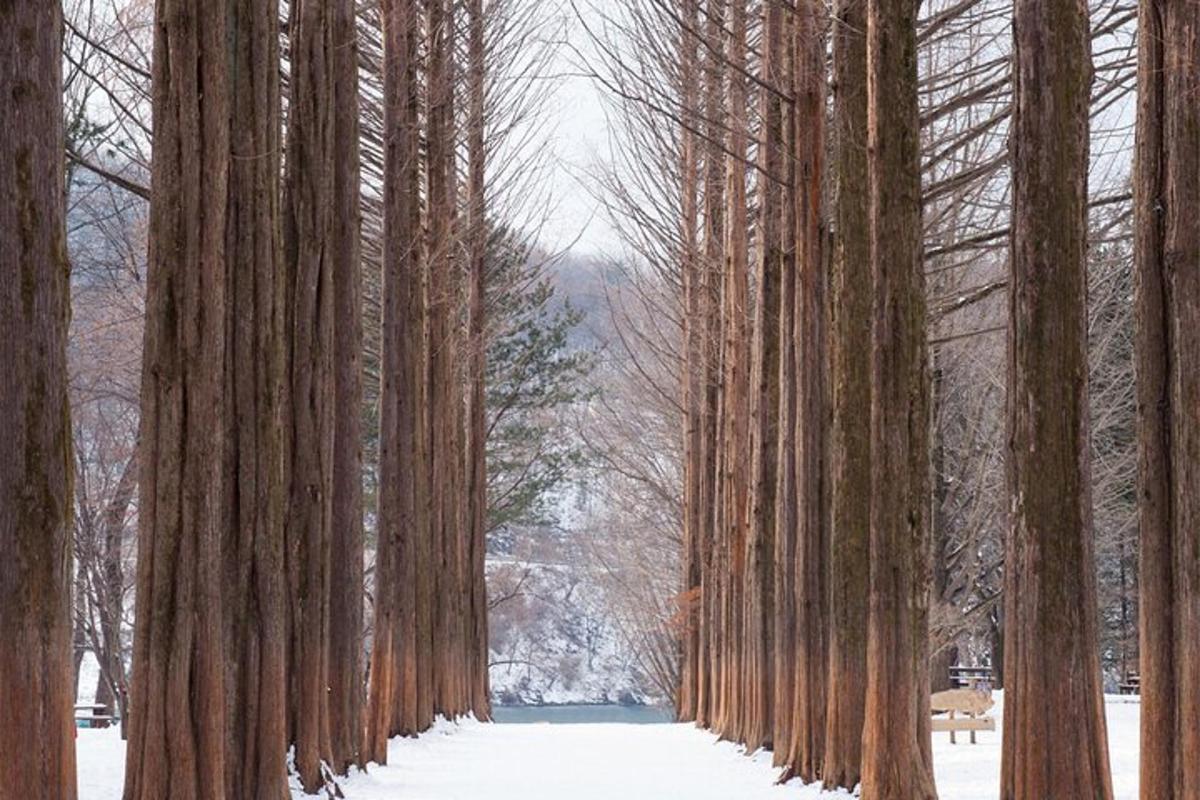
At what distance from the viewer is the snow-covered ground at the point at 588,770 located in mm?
11625

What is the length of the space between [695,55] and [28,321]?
16.7 meters

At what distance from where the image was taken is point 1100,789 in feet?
23.5

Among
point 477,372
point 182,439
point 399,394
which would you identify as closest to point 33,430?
point 182,439

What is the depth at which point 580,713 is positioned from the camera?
242 ft

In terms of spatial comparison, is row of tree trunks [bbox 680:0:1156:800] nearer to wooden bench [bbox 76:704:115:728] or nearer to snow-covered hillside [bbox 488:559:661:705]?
wooden bench [bbox 76:704:115:728]

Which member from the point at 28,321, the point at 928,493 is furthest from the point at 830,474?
the point at 28,321

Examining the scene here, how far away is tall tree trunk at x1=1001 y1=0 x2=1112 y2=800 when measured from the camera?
724 cm

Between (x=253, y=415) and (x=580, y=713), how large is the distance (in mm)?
66311

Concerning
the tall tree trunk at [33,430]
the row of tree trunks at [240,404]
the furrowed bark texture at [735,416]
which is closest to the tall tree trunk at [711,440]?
the furrowed bark texture at [735,416]

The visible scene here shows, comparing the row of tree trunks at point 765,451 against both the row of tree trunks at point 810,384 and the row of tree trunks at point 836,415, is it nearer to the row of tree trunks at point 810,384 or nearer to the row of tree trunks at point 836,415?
the row of tree trunks at point 836,415

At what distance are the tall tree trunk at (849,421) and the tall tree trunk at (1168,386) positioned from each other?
10.0 feet

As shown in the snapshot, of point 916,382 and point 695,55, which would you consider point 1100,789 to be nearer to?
point 916,382

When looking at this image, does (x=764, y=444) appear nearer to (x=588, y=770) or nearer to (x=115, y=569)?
(x=588, y=770)

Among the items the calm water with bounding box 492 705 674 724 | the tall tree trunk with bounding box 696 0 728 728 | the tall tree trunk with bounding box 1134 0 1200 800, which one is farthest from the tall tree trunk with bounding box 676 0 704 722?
the calm water with bounding box 492 705 674 724
